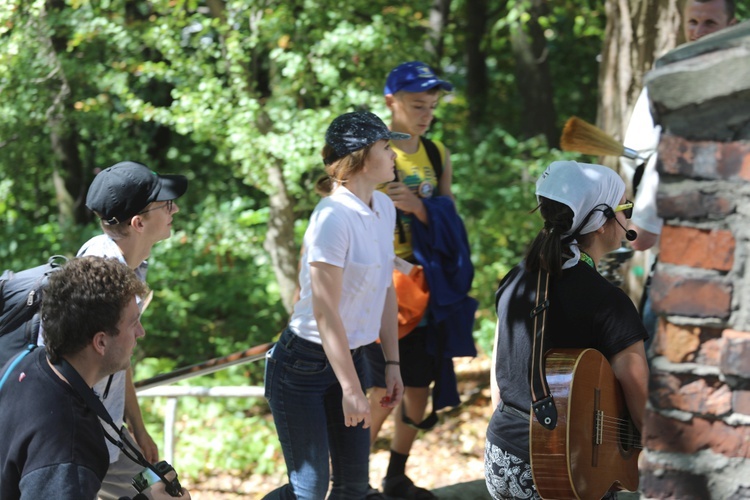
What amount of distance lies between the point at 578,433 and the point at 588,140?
1.39 meters

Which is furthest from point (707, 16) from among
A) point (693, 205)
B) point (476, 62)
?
point (476, 62)

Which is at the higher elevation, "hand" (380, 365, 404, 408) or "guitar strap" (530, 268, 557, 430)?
"guitar strap" (530, 268, 557, 430)

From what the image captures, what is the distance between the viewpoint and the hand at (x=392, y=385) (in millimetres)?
3865

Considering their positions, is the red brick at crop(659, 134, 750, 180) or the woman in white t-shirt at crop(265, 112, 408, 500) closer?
the red brick at crop(659, 134, 750, 180)

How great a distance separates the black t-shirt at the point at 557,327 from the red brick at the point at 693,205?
0.70 m

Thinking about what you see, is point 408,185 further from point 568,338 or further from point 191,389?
point 191,389

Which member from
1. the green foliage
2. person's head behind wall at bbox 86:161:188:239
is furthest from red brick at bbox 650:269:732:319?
the green foliage

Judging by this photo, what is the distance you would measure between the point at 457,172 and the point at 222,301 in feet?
7.98

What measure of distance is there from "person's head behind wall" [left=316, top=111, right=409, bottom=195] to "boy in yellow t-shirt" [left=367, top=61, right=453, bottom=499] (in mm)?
763

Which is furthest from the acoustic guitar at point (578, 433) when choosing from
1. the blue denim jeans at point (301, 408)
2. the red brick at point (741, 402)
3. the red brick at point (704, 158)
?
the blue denim jeans at point (301, 408)

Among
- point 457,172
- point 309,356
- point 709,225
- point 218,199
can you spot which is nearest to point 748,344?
point 709,225

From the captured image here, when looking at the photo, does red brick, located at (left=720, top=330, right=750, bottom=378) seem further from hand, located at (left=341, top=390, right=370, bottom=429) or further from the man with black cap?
the man with black cap

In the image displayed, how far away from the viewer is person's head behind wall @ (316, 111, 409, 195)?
3.60m

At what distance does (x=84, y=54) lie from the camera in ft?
26.4
